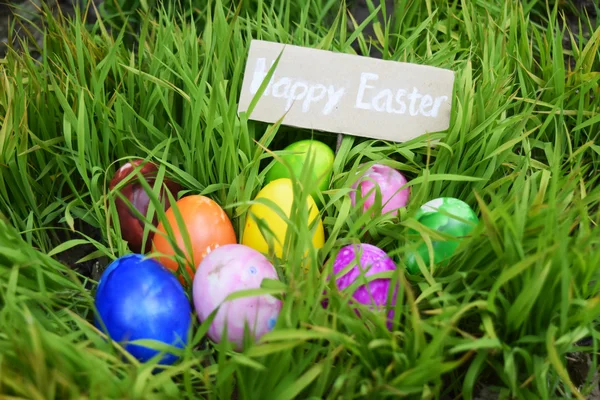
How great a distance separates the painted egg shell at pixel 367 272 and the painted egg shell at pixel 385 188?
0.51 ft

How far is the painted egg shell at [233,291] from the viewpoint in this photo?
0.87 metres

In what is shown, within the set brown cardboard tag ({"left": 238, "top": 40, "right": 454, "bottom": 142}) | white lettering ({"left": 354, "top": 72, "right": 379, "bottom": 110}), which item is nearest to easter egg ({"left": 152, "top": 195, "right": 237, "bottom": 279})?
brown cardboard tag ({"left": 238, "top": 40, "right": 454, "bottom": 142})

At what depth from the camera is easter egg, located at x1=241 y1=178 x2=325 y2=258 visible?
100cm

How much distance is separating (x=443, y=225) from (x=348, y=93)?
405 millimetres

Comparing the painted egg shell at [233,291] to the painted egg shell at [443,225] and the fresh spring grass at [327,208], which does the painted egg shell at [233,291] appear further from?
the painted egg shell at [443,225]

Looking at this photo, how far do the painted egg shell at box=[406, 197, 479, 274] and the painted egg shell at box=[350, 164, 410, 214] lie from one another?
0.09 m

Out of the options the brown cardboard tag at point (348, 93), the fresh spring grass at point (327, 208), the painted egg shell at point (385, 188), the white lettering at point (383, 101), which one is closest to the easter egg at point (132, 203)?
the fresh spring grass at point (327, 208)

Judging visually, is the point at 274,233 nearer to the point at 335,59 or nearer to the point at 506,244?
the point at 506,244

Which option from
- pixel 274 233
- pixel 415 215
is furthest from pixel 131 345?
pixel 415 215

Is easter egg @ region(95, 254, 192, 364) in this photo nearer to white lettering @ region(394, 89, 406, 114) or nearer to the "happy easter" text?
the "happy easter" text

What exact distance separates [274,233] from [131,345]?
29 cm

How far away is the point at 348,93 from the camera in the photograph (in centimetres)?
123

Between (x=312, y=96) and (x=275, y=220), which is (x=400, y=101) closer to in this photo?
(x=312, y=96)

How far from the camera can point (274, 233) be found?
3.04 feet
